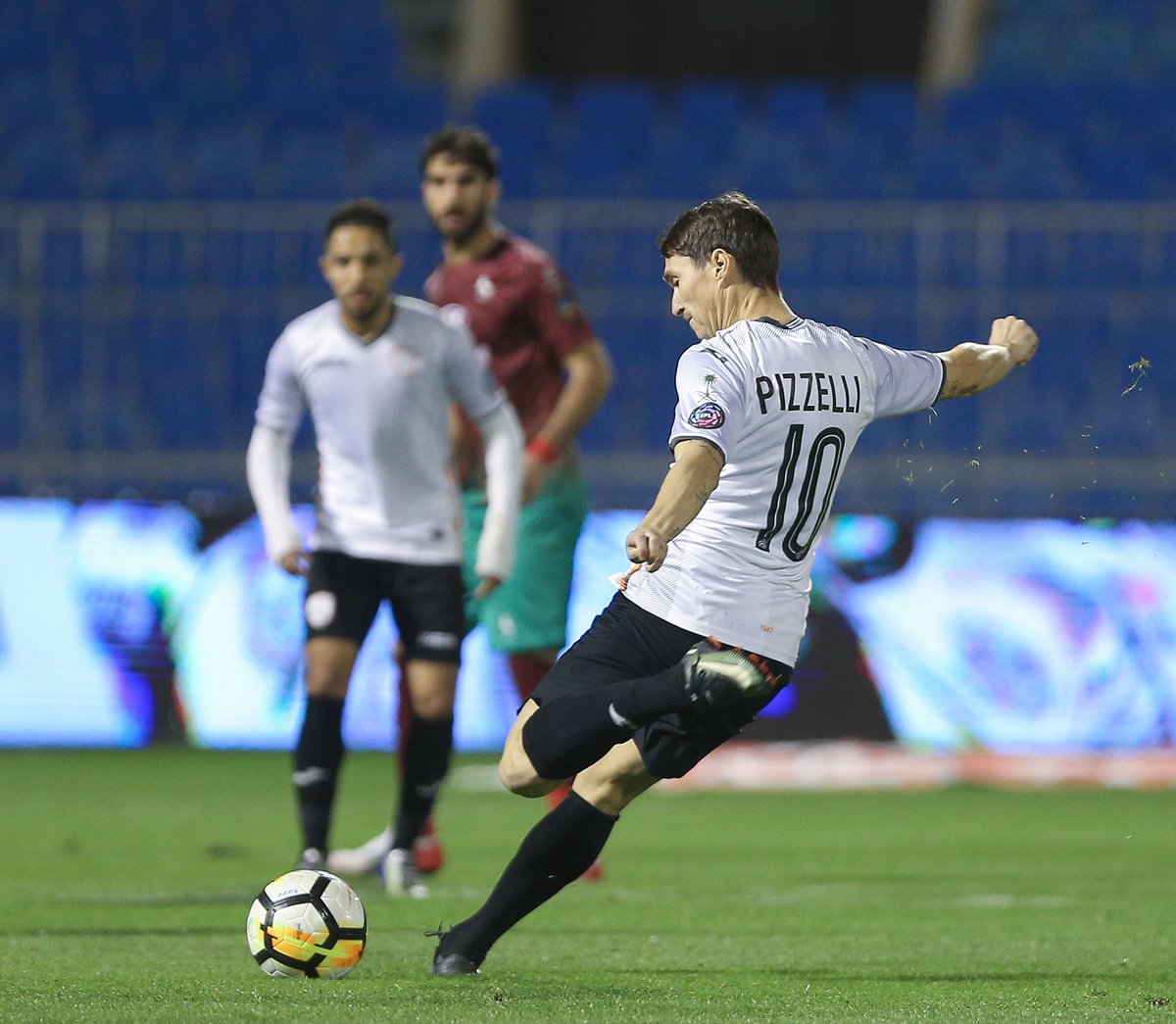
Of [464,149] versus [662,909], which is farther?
[464,149]

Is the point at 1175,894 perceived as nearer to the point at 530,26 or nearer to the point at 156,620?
the point at 156,620

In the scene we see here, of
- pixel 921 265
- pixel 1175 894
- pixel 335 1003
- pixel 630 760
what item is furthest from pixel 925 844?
A: pixel 921 265

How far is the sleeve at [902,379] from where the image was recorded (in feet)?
15.2

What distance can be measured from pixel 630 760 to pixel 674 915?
1.75 m

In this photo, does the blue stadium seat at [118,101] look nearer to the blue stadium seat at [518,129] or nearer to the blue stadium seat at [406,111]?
the blue stadium seat at [406,111]

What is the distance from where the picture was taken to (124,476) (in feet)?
45.9

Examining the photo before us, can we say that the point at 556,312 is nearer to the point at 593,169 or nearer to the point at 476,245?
the point at 476,245

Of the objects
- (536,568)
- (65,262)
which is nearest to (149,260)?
(65,262)

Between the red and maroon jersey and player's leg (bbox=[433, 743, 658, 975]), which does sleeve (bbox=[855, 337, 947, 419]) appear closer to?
player's leg (bbox=[433, 743, 658, 975])

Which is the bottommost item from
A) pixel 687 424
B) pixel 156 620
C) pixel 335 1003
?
pixel 156 620

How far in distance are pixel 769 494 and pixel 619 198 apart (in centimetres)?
1281

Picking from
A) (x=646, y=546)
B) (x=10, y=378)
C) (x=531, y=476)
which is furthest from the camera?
(x=10, y=378)

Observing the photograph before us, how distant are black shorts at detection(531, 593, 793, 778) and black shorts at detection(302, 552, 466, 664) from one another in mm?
2025

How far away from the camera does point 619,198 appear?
16.9m
